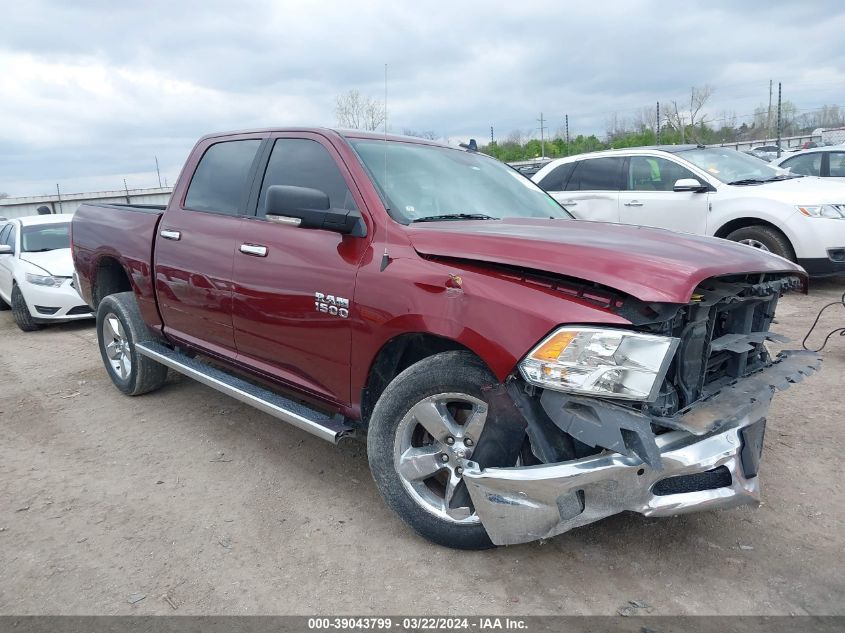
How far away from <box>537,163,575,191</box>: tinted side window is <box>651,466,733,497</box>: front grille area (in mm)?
6841

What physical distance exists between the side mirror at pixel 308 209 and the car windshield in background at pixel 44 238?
7524mm

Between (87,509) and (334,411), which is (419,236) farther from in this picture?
(87,509)

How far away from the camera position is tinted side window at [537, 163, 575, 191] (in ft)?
29.2

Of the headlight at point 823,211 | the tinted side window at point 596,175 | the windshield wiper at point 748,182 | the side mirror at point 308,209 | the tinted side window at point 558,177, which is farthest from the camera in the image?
the tinted side window at point 558,177

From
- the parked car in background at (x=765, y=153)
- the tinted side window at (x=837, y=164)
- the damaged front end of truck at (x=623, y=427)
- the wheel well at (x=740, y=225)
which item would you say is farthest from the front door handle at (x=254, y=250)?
→ the parked car in background at (x=765, y=153)

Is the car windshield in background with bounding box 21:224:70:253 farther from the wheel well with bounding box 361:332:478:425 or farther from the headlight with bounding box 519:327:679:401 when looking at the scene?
the headlight with bounding box 519:327:679:401

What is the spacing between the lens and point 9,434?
4.62 metres

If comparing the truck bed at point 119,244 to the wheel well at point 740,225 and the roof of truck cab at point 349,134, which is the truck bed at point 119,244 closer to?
the roof of truck cab at point 349,134

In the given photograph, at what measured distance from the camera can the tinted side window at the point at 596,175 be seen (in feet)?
28.2

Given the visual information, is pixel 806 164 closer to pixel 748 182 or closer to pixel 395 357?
pixel 748 182

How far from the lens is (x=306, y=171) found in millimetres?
3645

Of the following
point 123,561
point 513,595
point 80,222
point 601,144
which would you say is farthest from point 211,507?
point 601,144

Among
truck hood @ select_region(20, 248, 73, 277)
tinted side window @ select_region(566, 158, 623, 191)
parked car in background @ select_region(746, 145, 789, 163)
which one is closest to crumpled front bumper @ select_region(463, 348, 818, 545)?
tinted side window @ select_region(566, 158, 623, 191)

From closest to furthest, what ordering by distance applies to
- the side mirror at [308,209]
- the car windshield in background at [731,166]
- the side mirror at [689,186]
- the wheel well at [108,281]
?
the side mirror at [308,209], the wheel well at [108,281], the side mirror at [689,186], the car windshield in background at [731,166]
